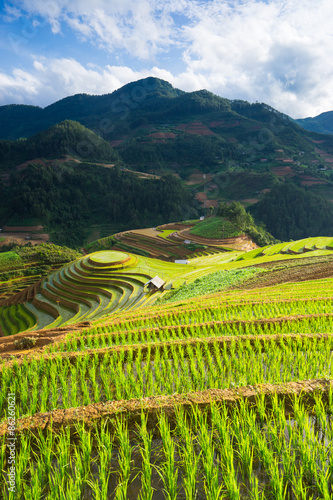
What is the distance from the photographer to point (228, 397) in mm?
3131

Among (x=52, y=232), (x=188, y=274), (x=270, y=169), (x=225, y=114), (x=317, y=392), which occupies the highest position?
(x=225, y=114)

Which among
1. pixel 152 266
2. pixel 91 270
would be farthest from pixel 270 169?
pixel 91 270

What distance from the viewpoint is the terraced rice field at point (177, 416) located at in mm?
2205

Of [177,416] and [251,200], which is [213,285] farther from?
[251,200]

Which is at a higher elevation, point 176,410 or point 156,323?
point 176,410

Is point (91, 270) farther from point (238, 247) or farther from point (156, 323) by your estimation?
point (238, 247)

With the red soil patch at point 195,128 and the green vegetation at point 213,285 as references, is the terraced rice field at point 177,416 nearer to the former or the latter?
the green vegetation at point 213,285

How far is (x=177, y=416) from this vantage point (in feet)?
9.32

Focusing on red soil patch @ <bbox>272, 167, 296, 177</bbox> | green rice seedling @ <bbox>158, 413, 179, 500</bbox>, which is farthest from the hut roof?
red soil patch @ <bbox>272, 167, 296, 177</bbox>

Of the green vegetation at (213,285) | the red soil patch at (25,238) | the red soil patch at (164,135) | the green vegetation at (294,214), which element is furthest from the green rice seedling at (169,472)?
the red soil patch at (164,135)

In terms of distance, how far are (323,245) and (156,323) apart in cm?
3093

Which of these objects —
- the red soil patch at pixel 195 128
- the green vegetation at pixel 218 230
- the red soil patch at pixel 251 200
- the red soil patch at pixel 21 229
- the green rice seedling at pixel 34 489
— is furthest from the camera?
the red soil patch at pixel 195 128

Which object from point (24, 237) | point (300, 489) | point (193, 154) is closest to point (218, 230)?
point (24, 237)

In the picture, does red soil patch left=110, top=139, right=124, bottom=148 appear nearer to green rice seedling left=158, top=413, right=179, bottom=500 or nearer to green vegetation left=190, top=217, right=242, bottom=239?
green vegetation left=190, top=217, right=242, bottom=239
